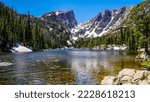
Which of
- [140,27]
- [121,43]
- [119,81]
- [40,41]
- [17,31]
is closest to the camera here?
[119,81]

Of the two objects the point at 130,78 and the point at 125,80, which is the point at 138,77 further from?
the point at 125,80

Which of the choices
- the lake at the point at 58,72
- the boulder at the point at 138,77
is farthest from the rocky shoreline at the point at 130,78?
the lake at the point at 58,72

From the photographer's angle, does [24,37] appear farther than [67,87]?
Yes

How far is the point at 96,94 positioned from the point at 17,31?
11811 centimetres

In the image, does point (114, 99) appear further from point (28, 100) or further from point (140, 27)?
point (140, 27)

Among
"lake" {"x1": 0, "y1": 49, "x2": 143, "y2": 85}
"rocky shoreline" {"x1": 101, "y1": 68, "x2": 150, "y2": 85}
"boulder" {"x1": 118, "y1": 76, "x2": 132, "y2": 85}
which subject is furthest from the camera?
"lake" {"x1": 0, "y1": 49, "x2": 143, "y2": 85}

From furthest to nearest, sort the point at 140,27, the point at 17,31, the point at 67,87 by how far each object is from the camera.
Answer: the point at 17,31, the point at 140,27, the point at 67,87

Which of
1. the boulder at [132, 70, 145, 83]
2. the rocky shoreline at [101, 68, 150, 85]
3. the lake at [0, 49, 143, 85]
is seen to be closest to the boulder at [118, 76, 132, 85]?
the rocky shoreline at [101, 68, 150, 85]

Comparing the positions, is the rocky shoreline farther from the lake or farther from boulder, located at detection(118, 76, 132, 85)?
the lake

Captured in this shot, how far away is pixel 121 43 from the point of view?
570 feet

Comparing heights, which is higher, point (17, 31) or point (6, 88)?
point (17, 31)

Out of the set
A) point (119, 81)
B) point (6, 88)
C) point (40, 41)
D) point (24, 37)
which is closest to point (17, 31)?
point (24, 37)

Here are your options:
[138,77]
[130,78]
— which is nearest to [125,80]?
[130,78]

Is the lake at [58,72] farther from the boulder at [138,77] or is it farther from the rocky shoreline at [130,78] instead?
the boulder at [138,77]
